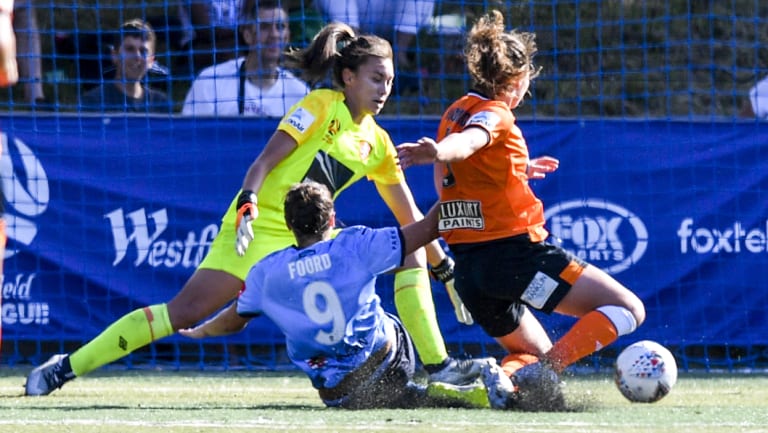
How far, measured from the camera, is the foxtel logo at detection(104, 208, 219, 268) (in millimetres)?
8273

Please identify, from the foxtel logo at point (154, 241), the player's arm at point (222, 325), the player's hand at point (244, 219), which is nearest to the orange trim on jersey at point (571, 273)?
the player's hand at point (244, 219)

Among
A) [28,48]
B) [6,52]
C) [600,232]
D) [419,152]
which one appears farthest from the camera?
[28,48]

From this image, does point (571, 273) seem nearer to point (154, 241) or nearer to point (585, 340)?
point (585, 340)

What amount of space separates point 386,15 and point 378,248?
494 cm

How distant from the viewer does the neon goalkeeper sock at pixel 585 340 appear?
5.66 metres

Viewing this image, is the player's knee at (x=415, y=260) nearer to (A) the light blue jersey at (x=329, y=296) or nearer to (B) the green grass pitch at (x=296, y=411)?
(A) the light blue jersey at (x=329, y=296)

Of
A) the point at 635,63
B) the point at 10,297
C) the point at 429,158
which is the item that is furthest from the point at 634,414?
the point at 635,63

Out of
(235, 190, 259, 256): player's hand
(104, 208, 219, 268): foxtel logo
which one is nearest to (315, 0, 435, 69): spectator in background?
(104, 208, 219, 268): foxtel logo

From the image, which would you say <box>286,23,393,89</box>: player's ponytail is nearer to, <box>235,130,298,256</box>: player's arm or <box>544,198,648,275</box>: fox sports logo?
<box>235,130,298,256</box>: player's arm

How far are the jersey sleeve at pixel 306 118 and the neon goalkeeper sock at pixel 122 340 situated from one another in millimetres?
1025

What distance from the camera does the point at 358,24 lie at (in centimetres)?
1005

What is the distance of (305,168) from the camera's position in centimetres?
638

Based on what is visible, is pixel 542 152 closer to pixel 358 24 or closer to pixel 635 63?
pixel 358 24

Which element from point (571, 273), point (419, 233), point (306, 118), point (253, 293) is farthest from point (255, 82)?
point (571, 273)
